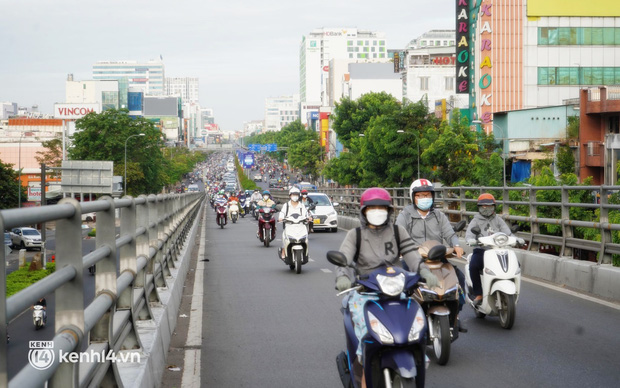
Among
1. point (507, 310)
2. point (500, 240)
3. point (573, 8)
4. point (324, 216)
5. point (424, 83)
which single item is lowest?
point (324, 216)

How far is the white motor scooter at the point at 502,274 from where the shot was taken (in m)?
9.36

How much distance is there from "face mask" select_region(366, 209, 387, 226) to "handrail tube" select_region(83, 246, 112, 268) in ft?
6.50

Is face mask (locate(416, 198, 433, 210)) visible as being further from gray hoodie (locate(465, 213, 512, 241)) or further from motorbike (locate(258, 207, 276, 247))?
motorbike (locate(258, 207, 276, 247))

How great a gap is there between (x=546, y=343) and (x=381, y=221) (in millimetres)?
3394

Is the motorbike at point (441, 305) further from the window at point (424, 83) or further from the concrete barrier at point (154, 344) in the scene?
the window at point (424, 83)

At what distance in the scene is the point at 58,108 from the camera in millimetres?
135750

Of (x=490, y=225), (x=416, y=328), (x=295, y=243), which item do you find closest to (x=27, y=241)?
(x=295, y=243)

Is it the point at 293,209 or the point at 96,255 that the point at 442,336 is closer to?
the point at 96,255

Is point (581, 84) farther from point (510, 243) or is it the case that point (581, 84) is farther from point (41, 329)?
point (41, 329)

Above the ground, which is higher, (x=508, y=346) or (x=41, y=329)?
(x=41, y=329)

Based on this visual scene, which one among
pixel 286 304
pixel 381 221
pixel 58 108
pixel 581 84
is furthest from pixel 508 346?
pixel 58 108

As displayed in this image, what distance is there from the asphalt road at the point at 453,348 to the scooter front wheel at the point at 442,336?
100 millimetres

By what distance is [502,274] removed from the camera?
9352 millimetres

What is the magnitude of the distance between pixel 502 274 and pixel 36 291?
6.90 metres
